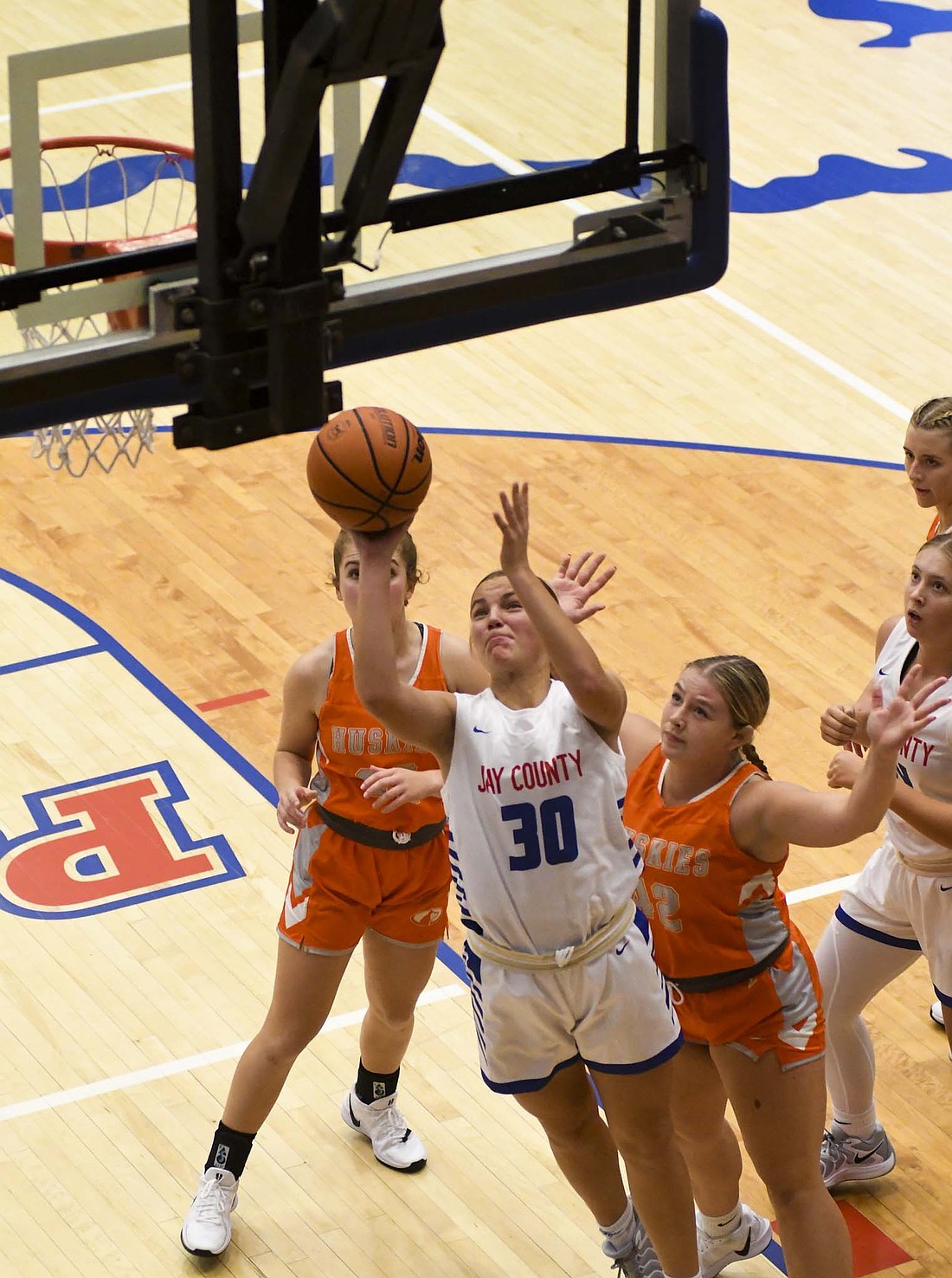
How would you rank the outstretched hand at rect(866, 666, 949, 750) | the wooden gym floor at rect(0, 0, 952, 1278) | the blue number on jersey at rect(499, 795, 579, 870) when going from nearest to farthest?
the outstretched hand at rect(866, 666, 949, 750) → the blue number on jersey at rect(499, 795, 579, 870) → the wooden gym floor at rect(0, 0, 952, 1278)

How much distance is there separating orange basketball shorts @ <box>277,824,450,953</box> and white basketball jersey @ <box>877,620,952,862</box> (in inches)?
43.7

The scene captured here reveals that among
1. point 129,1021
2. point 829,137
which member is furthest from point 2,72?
point 829,137

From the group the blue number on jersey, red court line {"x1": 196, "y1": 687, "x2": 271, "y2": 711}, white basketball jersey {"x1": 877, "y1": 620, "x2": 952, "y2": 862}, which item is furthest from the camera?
red court line {"x1": 196, "y1": 687, "x2": 271, "y2": 711}

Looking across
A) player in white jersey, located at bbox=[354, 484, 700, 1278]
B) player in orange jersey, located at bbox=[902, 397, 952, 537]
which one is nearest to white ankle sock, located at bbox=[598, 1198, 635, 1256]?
player in white jersey, located at bbox=[354, 484, 700, 1278]

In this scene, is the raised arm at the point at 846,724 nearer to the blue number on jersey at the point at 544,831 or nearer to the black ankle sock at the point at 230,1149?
the blue number on jersey at the point at 544,831

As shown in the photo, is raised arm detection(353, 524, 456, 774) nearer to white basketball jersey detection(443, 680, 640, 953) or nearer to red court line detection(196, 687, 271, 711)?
white basketball jersey detection(443, 680, 640, 953)

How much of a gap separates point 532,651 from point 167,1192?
1.97 m

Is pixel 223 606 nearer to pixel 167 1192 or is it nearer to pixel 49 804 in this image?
pixel 49 804

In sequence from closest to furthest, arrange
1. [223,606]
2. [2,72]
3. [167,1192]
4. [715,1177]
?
[2,72], [715,1177], [167,1192], [223,606]

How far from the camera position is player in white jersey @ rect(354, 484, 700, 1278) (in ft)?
13.9

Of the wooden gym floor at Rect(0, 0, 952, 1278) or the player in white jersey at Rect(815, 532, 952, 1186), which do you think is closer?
the player in white jersey at Rect(815, 532, 952, 1186)

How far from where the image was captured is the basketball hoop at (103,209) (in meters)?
4.12

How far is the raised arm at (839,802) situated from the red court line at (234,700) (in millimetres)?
3383

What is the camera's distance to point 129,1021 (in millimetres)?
6082
